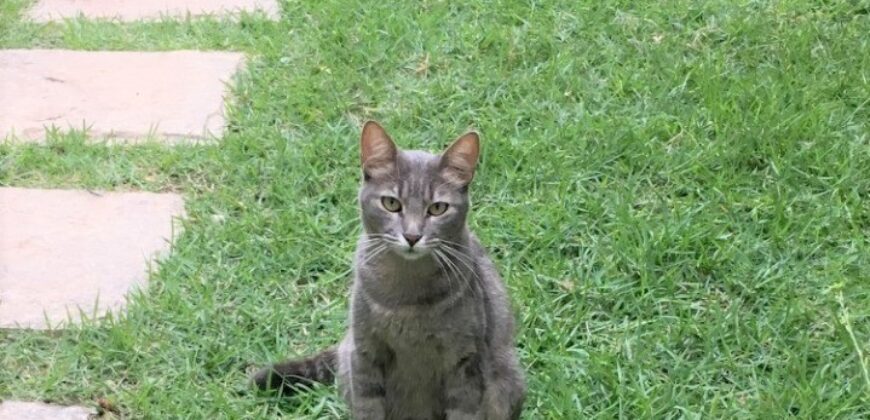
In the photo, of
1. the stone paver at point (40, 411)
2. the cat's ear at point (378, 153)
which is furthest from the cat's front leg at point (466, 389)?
the stone paver at point (40, 411)

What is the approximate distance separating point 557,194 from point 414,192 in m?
1.22

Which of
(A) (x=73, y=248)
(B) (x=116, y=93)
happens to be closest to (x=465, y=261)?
(A) (x=73, y=248)

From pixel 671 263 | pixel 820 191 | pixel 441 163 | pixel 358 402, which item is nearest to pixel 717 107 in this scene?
pixel 820 191

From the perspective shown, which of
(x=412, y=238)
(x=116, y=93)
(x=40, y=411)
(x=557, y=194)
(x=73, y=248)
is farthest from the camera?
(x=116, y=93)

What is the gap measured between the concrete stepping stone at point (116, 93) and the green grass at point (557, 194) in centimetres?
10

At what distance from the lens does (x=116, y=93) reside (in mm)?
4430

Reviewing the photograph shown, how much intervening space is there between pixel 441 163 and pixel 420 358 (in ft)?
1.63

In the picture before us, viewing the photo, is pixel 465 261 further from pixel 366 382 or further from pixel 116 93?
pixel 116 93

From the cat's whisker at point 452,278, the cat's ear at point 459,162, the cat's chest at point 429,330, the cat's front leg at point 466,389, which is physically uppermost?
the cat's ear at point 459,162

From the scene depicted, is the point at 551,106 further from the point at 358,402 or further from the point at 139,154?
the point at 358,402

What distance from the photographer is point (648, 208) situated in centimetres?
368

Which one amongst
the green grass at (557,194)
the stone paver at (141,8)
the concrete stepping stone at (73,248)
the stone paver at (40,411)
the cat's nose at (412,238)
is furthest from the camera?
the stone paver at (141,8)

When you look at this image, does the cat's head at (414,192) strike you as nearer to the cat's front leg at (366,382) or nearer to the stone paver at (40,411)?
the cat's front leg at (366,382)

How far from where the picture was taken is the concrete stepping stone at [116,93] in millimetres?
4195
